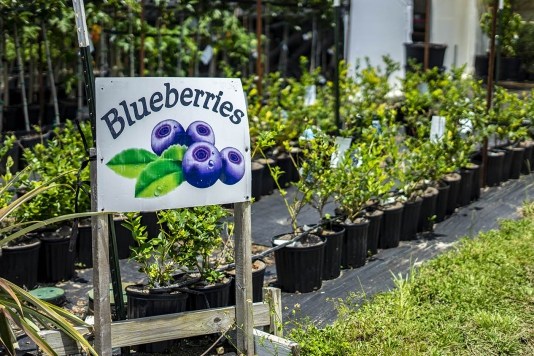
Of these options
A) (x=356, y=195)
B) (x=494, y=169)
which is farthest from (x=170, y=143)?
(x=494, y=169)

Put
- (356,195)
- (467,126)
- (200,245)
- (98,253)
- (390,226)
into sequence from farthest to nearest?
(467,126) → (390,226) → (356,195) → (200,245) → (98,253)

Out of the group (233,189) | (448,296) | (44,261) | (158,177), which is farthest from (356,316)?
(44,261)

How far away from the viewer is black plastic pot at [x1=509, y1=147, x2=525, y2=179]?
9125mm

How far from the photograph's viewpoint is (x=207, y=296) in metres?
4.33

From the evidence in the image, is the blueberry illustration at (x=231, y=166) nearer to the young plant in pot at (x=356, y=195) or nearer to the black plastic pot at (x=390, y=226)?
the young plant in pot at (x=356, y=195)

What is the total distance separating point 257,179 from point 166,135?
417 centimetres

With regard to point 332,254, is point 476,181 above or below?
above

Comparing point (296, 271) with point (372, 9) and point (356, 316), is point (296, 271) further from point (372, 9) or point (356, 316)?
point (372, 9)

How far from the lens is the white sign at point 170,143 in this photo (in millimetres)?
3623

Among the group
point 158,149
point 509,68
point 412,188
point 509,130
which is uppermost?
point 509,68

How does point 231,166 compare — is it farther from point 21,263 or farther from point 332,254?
point 21,263

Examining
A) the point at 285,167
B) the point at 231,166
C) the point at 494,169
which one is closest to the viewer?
the point at 231,166

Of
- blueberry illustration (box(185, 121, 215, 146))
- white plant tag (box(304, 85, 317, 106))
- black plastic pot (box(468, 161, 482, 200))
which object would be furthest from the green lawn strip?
white plant tag (box(304, 85, 317, 106))

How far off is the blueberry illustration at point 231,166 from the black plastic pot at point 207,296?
77 cm
